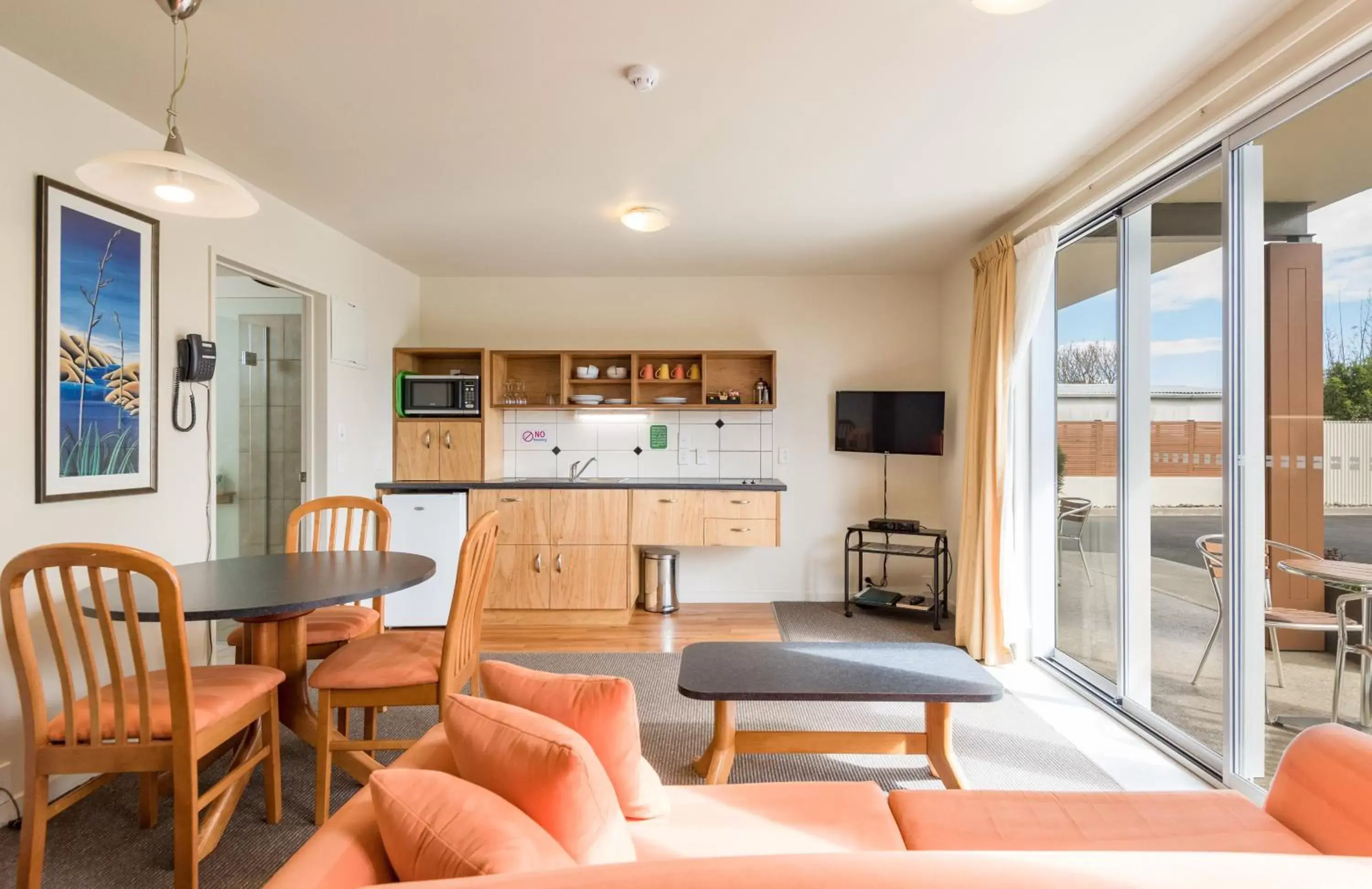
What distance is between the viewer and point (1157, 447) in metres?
2.77

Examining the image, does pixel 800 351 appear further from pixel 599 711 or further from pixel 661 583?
pixel 599 711

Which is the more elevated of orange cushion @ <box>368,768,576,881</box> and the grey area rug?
orange cushion @ <box>368,768,576,881</box>

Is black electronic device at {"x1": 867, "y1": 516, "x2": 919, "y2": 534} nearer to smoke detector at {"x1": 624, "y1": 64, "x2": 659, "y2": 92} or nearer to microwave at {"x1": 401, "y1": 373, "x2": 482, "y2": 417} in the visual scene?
microwave at {"x1": 401, "y1": 373, "x2": 482, "y2": 417}

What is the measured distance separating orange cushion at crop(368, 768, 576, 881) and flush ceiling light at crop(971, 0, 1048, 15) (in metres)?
2.11

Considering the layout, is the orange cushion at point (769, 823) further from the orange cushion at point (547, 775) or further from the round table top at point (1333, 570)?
the round table top at point (1333, 570)

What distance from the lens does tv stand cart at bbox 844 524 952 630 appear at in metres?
4.29

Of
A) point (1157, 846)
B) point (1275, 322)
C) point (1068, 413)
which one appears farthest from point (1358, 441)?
point (1068, 413)

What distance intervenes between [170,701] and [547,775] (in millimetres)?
1351

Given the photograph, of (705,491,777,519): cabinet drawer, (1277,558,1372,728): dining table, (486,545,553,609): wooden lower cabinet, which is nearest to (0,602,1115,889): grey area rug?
(486,545,553,609): wooden lower cabinet

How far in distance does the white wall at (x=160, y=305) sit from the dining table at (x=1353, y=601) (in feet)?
13.2

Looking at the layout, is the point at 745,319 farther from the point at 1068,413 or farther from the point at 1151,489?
the point at 1151,489

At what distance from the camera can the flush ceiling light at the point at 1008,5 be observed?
1.73m

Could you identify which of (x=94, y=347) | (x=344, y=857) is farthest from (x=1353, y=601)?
(x=94, y=347)

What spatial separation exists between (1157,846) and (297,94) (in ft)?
10.5
